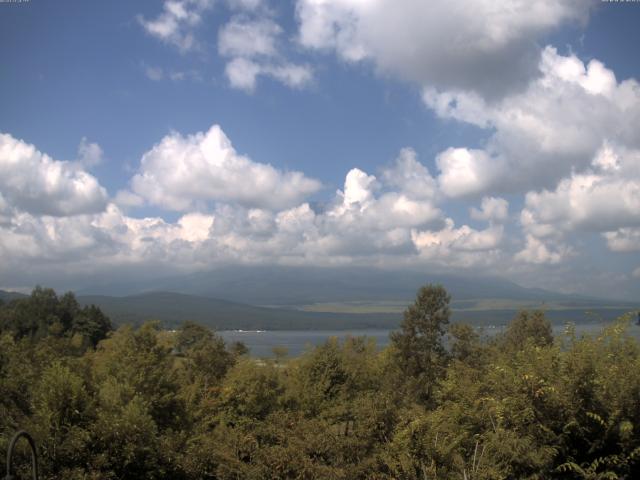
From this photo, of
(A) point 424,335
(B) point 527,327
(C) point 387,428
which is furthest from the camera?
(B) point 527,327

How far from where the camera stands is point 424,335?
50375mm

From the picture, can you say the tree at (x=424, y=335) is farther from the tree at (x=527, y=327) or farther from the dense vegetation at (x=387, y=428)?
the dense vegetation at (x=387, y=428)

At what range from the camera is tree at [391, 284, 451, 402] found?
161ft

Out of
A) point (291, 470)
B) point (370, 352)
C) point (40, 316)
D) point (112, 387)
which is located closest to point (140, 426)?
point (112, 387)

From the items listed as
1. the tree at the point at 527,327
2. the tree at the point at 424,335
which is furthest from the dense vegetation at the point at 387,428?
the tree at the point at 527,327

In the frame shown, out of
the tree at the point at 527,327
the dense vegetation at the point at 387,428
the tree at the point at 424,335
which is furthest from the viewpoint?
the tree at the point at 527,327

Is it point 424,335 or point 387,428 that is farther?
point 424,335

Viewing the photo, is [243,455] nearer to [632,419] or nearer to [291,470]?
[291,470]

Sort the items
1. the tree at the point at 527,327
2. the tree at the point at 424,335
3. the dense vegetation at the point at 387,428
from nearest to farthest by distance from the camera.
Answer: the dense vegetation at the point at 387,428
the tree at the point at 424,335
the tree at the point at 527,327

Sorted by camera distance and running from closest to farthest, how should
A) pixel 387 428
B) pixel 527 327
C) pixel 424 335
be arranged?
pixel 387 428
pixel 424 335
pixel 527 327

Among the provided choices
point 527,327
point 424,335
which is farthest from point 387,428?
point 527,327

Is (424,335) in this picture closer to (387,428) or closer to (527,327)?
(527,327)

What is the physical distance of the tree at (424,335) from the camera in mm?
49219

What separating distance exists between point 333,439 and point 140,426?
20.2ft
